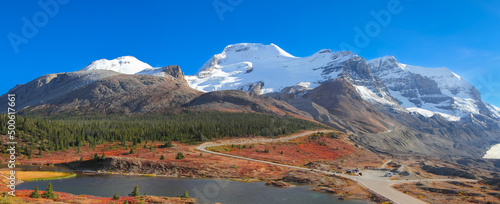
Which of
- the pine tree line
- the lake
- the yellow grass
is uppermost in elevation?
the pine tree line

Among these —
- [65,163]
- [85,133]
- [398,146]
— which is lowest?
[398,146]

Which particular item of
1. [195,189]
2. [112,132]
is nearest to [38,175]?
[195,189]

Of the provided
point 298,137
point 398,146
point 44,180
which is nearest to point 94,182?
point 44,180

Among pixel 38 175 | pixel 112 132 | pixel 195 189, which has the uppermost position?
pixel 112 132

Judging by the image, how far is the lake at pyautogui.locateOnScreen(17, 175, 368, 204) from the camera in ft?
147

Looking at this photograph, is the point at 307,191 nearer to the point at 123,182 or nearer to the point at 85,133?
the point at 123,182

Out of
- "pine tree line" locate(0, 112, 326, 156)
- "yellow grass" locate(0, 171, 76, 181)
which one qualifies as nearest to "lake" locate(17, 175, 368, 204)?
"yellow grass" locate(0, 171, 76, 181)

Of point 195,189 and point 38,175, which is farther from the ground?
point 38,175

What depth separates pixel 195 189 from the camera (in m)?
50.0

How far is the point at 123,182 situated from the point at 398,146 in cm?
17400

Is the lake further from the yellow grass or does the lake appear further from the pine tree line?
the pine tree line

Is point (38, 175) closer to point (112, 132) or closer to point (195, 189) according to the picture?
point (195, 189)

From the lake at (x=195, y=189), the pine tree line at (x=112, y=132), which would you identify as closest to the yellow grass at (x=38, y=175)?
the lake at (x=195, y=189)

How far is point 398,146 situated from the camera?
184375mm
